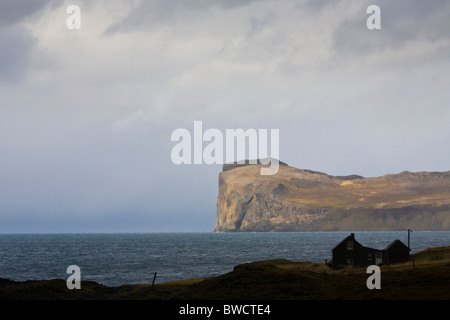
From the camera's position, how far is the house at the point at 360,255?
7906 centimetres

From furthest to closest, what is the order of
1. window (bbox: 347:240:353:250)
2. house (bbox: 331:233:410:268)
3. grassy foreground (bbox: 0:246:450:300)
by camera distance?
window (bbox: 347:240:353:250) → house (bbox: 331:233:410:268) → grassy foreground (bbox: 0:246:450:300)

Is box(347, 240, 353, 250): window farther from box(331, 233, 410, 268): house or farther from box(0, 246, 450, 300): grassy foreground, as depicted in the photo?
box(0, 246, 450, 300): grassy foreground

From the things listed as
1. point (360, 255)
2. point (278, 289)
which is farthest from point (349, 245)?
point (278, 289)

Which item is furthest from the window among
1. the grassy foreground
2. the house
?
the grassy foreground

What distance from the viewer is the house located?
79.1m

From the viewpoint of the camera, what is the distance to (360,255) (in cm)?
7981

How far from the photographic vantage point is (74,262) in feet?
405

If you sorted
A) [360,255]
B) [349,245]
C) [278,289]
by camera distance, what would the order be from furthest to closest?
1. [360,255]
2. [349,245]
3. [278,289]

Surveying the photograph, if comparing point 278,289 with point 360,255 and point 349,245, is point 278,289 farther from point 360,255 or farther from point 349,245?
point 360,255
